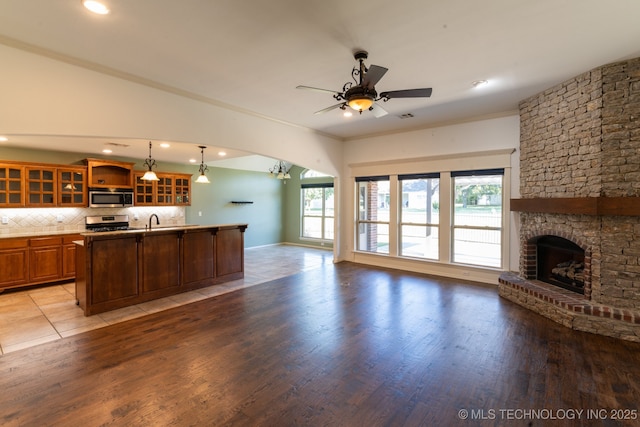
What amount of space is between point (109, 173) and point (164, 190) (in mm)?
1235

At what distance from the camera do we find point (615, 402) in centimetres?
232

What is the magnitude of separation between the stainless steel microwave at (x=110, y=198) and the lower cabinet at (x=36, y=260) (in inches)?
34.5

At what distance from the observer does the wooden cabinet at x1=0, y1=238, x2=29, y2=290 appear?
515 cm

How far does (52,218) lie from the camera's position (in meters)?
6.20

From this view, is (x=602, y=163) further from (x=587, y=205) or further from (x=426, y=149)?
(x=426, y=149)

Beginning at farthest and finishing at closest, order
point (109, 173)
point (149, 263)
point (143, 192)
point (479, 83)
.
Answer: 1. point (143, 192)
2. point (109, 173)
3. point (149, 263)
4. point (479, 83)

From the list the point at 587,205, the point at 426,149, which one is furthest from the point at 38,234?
the point at 587,205

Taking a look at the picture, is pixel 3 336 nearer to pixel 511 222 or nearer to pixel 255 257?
pixel 255 257

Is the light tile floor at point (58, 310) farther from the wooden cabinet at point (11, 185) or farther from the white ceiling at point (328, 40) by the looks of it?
the white ceiling at point (328, 40)

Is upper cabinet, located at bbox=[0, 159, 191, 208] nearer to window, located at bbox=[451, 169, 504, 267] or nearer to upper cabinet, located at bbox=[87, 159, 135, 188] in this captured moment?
upper cabinet, located at bbox=[87, 159, 135, 188]

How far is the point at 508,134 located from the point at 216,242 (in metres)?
5.77

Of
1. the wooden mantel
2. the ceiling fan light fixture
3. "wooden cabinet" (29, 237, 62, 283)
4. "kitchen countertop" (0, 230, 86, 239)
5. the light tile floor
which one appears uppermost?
the ceiling fan light fixture

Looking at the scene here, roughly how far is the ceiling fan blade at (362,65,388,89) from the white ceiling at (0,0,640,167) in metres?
0.39

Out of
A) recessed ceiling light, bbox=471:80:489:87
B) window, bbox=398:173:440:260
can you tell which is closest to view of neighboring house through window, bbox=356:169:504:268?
window, bbox=398:173:440:260
